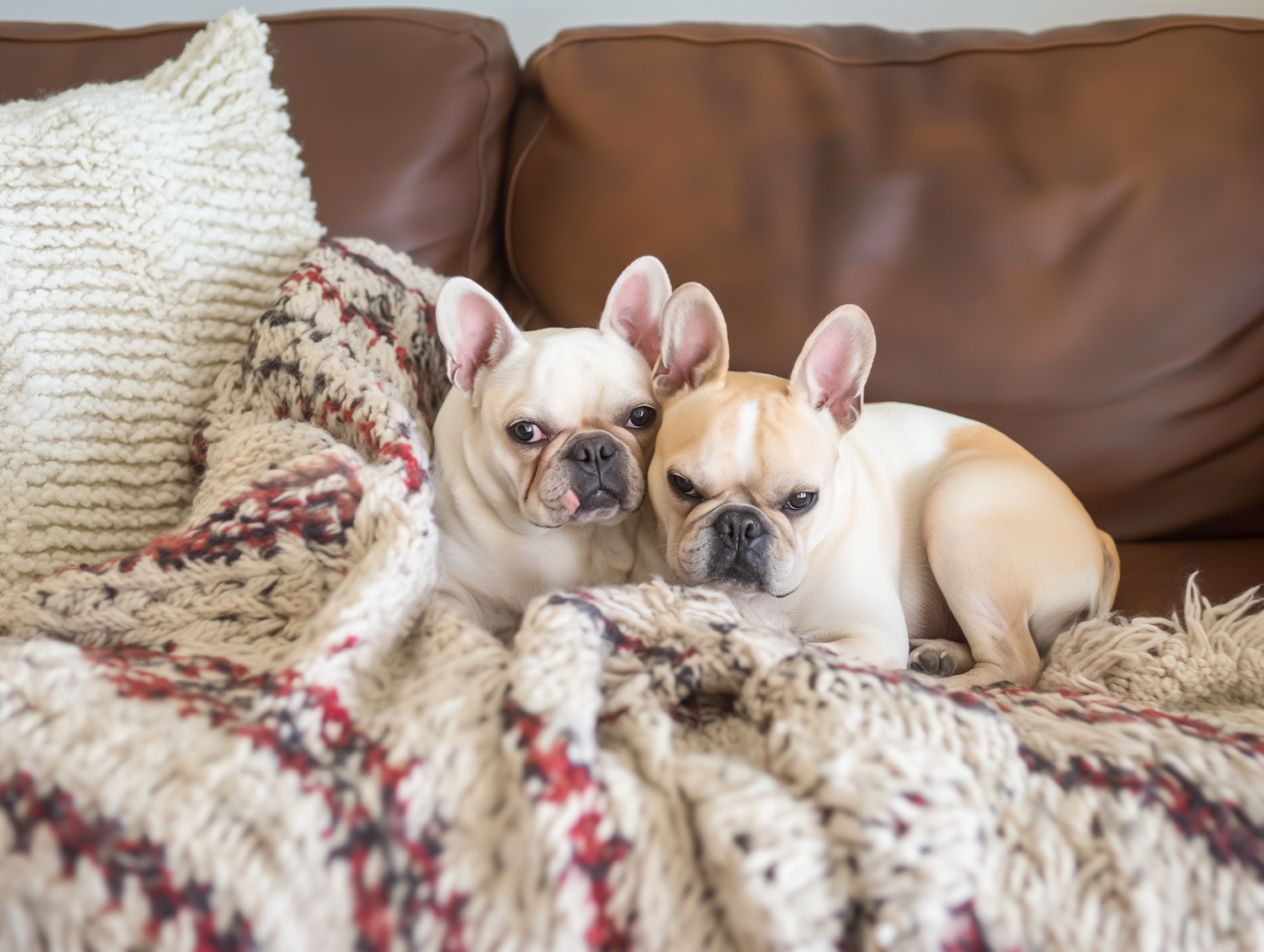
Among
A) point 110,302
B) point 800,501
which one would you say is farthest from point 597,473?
point 110,302

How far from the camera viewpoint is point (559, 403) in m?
1.12

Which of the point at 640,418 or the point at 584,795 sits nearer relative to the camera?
the point at 584,795

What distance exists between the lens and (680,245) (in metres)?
1.31

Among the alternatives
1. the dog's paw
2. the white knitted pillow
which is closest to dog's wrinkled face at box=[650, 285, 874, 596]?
the dog's paw

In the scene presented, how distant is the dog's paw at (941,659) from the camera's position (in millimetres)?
1122

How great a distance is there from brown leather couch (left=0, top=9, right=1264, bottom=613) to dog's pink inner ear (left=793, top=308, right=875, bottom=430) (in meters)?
0.19

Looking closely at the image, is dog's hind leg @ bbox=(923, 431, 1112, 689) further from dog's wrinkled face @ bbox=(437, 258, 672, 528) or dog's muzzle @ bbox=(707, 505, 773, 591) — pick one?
dog's wrinkled face @ bbox=(437, 258, 672, 528)

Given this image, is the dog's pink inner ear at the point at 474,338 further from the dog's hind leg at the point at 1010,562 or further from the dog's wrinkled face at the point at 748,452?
the dog's hind leg at the point at 1010,562

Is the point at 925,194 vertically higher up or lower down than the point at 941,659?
higher up

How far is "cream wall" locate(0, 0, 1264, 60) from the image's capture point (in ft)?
5.83

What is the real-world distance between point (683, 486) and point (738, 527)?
0.11 meters

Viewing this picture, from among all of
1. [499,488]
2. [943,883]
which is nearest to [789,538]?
[499,488]

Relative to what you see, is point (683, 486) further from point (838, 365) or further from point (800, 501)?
point (838, 365)

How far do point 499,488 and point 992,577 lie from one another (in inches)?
25.5
